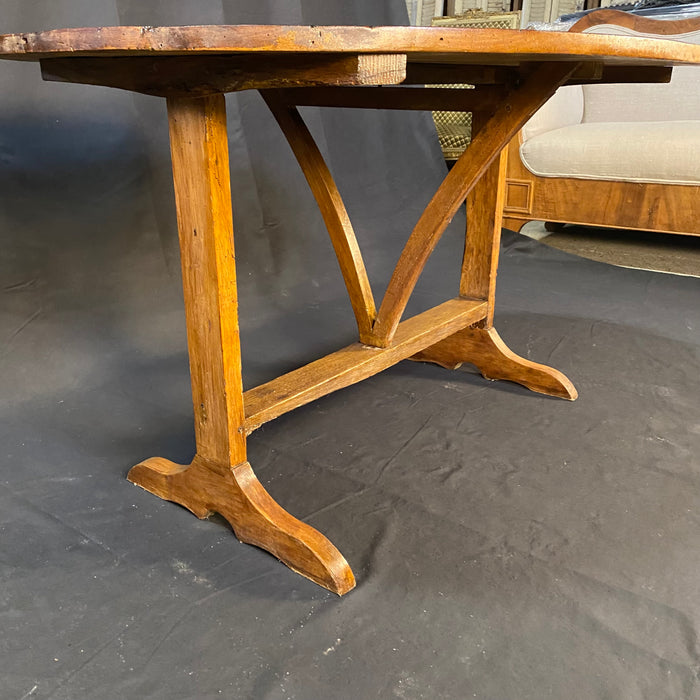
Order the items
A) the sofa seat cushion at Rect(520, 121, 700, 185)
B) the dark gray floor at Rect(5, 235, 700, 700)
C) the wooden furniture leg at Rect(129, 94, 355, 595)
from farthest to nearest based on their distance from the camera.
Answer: the sofa seat cushion at Rect(520, 121, 700, 185) → the wooden furniture leg at Rect(129, 94, 355, 595) → the dark gray floor at Rect(5, 235, 700, 700)

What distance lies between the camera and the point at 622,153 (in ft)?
9.62

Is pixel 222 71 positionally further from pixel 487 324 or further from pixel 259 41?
pixel 487 324

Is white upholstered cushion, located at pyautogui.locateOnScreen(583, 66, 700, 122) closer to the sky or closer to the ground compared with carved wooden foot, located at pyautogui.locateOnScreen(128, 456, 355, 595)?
closer to the sky

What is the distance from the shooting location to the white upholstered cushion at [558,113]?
10.8 feet

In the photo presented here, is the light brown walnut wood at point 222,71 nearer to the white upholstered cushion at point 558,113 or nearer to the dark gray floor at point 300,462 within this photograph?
the dark gray floor at point 300,462

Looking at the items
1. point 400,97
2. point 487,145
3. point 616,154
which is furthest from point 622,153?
point 487,145

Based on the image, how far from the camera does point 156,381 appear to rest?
1.93 metres

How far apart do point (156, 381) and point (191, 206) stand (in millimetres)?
904

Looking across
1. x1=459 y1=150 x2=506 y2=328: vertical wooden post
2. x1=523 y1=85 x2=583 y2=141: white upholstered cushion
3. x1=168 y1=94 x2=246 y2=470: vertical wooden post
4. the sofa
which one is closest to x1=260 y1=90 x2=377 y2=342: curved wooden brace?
x1=459 y1=150 x2=506 y2=328: vertical wooden post

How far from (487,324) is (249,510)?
36.9 inches

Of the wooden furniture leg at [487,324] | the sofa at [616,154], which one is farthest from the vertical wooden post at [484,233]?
the sofa at [616,154]

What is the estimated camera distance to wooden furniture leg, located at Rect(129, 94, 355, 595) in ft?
3.55

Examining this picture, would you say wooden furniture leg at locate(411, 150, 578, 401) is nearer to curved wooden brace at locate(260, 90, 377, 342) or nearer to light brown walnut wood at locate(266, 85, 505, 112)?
light brown walnut wood at locate(266, 85, 505, 112)

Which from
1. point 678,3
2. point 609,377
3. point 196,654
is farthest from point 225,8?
point 678,3
